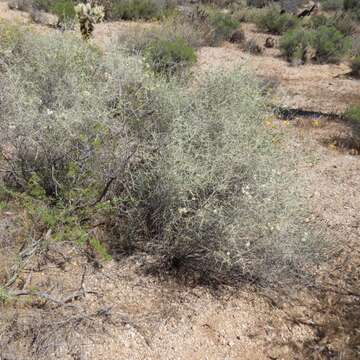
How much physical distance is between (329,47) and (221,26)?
3037mm

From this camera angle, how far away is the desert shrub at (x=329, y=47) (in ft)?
34.9

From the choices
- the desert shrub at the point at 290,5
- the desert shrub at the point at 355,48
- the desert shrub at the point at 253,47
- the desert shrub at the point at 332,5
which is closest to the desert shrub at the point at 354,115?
the desert shrub at the point at 253,47

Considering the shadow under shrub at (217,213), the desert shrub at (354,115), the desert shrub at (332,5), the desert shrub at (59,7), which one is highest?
the shadow under shrub at (217,213)

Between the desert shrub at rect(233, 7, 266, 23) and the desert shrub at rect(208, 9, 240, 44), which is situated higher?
the desert shrub at rect(208, 9, 240, 44)

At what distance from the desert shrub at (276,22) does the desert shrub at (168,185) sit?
10.8 m

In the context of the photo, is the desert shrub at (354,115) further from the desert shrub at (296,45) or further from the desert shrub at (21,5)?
the desert shrub at (21,5)

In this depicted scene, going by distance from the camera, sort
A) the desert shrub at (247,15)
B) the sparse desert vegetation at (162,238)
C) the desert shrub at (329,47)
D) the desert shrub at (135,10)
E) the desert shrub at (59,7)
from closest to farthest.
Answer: the sparse desert vegetation at (162,238) → the desert shrub at (59,7) → the desert shrub at (329,47) → the desert shrub at (135,10) → the desert shrub at (247,15)

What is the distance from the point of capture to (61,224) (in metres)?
3.03

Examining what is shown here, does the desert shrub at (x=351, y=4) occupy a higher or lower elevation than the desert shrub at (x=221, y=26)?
lower

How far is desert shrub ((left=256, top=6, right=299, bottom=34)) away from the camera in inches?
527

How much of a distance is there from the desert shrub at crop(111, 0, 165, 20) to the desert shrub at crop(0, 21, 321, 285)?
366 inches

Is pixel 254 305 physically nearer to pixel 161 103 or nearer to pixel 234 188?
pixel 234 188

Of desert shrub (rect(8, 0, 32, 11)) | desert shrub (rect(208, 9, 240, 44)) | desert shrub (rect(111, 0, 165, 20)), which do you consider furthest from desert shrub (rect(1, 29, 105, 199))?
desert shrub (rect(111, 0, 165, 20))

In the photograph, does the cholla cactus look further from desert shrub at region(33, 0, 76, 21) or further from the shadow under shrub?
the shadow under shrub
